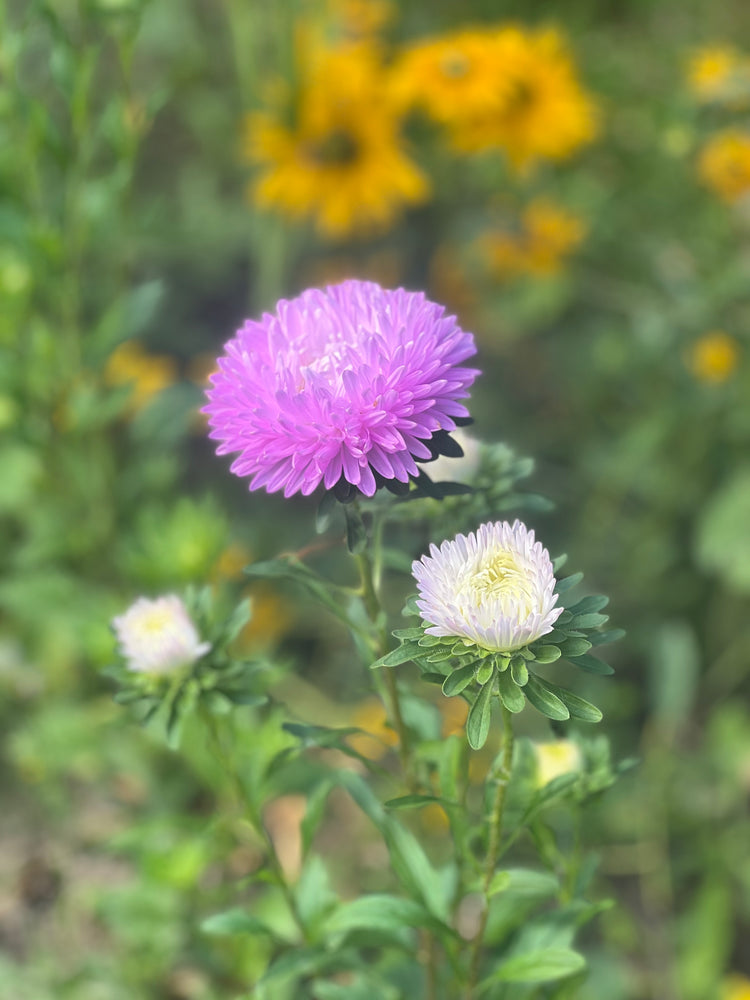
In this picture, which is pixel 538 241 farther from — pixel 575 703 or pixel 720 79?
pixel 575 703

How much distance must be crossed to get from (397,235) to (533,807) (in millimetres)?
1693

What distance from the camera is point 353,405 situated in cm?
58

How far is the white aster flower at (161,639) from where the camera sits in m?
0.73

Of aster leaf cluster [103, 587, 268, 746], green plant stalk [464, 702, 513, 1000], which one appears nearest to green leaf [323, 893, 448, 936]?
green plant stalk [464, 702, 513, 1000]

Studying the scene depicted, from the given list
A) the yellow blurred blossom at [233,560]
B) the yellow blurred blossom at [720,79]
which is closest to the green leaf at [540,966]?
the yellow blurred blossom at [233,560]

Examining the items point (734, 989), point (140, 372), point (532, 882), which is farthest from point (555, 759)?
point (140, 372)

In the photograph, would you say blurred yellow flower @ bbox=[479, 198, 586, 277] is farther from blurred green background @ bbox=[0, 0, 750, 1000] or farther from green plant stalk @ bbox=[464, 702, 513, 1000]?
green plant stalk @ bbox=[464, 702, 513, 1000]

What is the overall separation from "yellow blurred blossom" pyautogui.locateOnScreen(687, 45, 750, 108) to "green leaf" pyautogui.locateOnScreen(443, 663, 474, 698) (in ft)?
4.05

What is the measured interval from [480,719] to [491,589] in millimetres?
73

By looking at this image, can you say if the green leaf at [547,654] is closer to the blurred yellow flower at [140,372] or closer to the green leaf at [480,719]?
the green leaf at [480,719]

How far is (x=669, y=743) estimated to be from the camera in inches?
61.0

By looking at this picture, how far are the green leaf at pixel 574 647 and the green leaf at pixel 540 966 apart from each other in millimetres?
289

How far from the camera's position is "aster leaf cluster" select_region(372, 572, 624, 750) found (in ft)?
1.82

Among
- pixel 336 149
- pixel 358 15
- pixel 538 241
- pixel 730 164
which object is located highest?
pixel 358 15
